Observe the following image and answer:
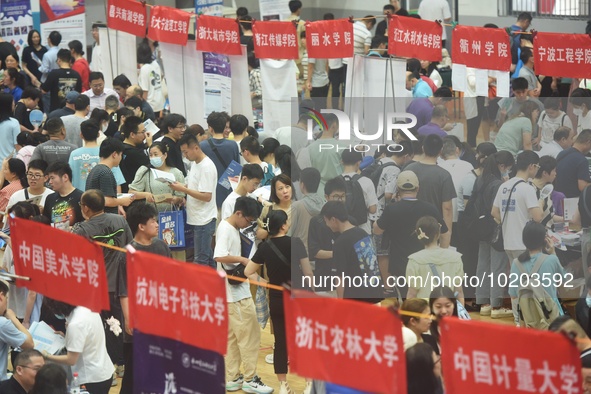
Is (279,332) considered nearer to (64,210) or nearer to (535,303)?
(535,303)

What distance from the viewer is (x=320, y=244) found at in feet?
25.5

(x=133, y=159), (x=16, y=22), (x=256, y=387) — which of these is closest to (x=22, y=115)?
(x=133, y=159)

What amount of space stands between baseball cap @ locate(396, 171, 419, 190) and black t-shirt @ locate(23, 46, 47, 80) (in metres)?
9.12

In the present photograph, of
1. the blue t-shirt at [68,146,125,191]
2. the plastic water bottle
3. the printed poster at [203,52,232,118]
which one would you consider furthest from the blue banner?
the printed poster at [203,52,232,118]

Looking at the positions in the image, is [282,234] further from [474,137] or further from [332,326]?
[474,137]

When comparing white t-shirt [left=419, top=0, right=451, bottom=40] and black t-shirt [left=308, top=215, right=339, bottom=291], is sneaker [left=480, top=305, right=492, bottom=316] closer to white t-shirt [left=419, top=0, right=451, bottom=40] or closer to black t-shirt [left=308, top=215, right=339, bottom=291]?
black t-shirt [left=308, top=215, right=339, bottom=291]

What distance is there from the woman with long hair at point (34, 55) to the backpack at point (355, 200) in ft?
27.8

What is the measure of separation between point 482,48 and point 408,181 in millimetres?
3833

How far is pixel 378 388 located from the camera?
4.43 m

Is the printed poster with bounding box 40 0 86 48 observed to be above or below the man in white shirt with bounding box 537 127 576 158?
above

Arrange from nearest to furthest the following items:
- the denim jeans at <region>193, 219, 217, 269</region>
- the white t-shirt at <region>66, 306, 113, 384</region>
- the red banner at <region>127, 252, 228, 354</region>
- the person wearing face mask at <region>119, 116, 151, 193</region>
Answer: the red banner at <region>127, 252, 228, 354</region>
the white t-shirt at <region>66, 306, 113, 384</region>
the denim jeans at <region>193, 219, 217, 269</region>
the person wearing face mask at <region>119, 116, 151, 193</region>

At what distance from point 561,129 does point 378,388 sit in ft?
18.7

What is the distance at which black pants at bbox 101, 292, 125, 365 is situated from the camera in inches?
288

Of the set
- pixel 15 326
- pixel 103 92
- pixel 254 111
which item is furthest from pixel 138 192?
Answer: pixel 254 111
